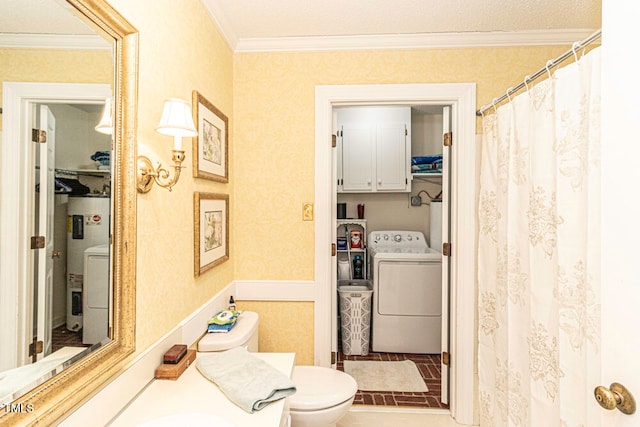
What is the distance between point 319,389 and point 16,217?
1452 mm

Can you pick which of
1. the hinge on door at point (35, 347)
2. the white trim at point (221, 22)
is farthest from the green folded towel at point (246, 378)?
the white trim at point (221, 22)

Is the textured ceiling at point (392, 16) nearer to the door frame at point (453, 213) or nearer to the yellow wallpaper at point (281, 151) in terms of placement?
the yellow wallpaper at point (281, 151)

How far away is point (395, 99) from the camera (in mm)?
2146

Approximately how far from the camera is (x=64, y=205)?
0.79 metres

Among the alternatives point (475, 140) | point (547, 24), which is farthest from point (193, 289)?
point (547, 24)

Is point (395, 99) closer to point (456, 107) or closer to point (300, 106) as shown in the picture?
point (456, 107)

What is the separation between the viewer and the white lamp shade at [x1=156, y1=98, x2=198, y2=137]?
1120mm

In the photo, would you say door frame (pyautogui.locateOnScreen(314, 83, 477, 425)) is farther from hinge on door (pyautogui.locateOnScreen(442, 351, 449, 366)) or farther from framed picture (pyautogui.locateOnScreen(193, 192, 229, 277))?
framed picture (pyautogui.locateOnScreen(193, 192, 229, 277))

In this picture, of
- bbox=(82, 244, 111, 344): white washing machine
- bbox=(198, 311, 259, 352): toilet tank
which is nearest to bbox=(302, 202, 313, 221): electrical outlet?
bbox=(198, 311, 259, 352): toilet tank

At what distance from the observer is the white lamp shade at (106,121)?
924 millimetres

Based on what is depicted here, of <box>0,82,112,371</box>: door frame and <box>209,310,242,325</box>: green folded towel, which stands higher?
<box>0,82,112,371</box>: door frame

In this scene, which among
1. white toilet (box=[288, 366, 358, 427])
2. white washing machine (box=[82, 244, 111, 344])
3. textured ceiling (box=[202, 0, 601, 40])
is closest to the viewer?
white washing machine (box=[82, 244, 111, 344])

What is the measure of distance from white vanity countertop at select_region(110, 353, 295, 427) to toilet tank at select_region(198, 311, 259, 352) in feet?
0.97

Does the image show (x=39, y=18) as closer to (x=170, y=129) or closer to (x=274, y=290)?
(x=170, y=129)
